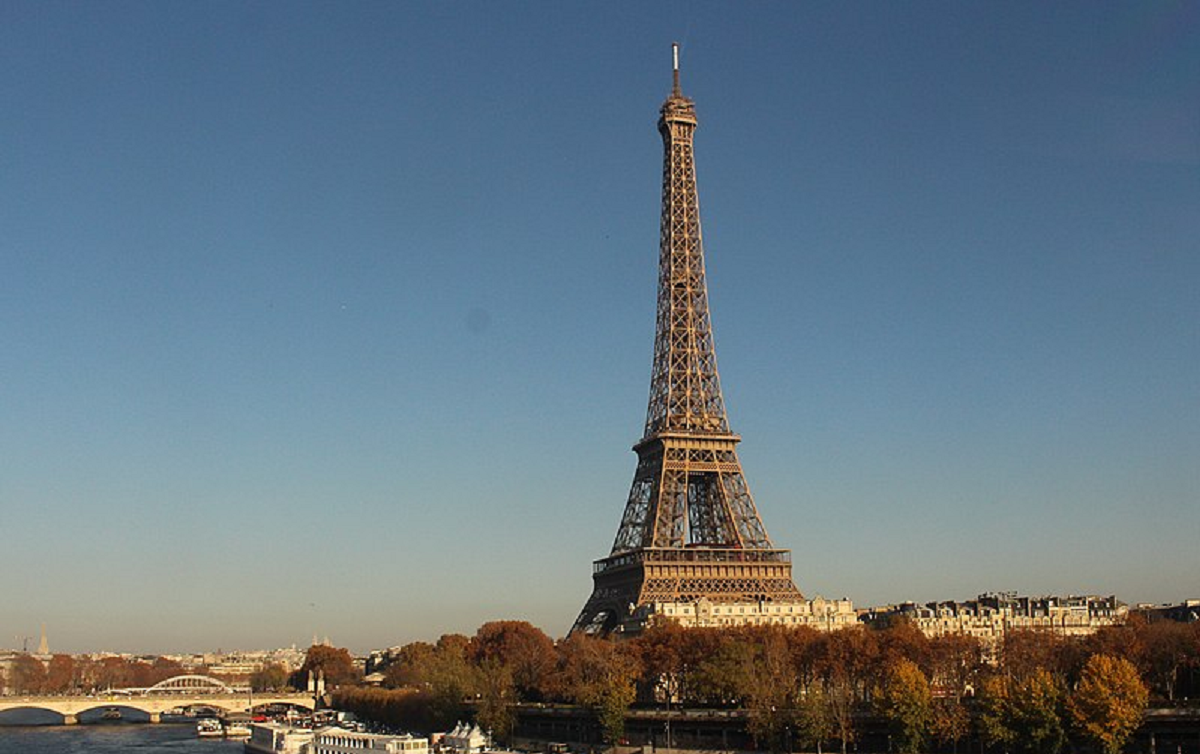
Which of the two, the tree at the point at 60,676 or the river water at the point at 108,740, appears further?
the tree at the point at 60,676

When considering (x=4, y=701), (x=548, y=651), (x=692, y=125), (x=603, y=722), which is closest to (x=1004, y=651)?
(x=603, y=722)

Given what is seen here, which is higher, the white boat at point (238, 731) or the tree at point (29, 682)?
the tree at point (29, 682)

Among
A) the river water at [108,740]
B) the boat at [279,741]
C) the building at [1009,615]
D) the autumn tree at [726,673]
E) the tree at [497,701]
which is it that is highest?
the building at [1009,615]

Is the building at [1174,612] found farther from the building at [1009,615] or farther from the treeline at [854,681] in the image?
the treeline at [854,681]

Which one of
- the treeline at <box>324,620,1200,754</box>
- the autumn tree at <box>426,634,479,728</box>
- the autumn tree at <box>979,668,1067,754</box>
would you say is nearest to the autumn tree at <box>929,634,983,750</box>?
the treeline at <box>324,620,1200,754</box>

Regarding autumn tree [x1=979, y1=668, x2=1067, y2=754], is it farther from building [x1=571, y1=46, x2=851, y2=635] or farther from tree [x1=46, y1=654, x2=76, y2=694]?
tree [x1=46, y1=654, x2=76, y2=694]

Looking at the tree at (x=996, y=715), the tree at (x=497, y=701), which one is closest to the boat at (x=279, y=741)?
the tree at (x=497, y=701)

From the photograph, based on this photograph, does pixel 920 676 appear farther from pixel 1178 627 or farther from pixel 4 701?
pixel 4 701
